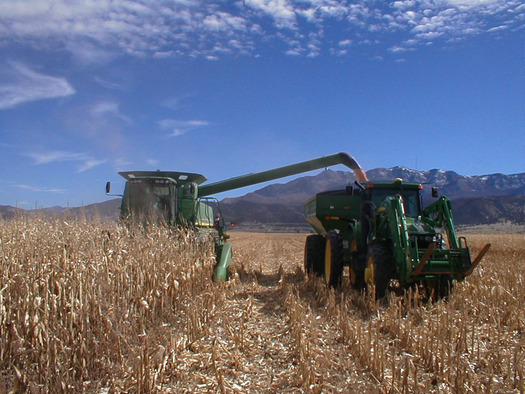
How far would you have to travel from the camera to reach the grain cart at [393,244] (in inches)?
274

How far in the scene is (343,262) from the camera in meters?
9.23

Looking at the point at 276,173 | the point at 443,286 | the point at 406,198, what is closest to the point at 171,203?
the point at 276,173

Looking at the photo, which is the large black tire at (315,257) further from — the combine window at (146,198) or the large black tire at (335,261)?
the combine window at (146,198)

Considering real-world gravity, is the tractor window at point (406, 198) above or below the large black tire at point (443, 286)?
above

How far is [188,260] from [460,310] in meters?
A: 4.28

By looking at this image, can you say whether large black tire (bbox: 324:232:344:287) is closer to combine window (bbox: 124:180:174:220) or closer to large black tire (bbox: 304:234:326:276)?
large black tire (bbox: 304:234:326:276)

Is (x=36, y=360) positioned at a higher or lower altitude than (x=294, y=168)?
lower

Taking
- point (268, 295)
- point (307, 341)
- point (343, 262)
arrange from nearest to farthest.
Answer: point (307, 341) < point (268, 295) < point (343, 262)

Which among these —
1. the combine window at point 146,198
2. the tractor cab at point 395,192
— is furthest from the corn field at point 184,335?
the combine window at point 146,198

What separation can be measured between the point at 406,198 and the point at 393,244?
5.93 feet

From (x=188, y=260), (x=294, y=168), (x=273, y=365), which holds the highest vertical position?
(x=294, y=168)

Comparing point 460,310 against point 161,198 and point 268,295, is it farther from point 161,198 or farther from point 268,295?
point 161,198

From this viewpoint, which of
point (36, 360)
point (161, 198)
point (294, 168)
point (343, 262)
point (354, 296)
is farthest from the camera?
point (294, 168)

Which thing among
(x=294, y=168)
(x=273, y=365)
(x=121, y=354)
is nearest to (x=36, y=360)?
(x=121, y=354)
